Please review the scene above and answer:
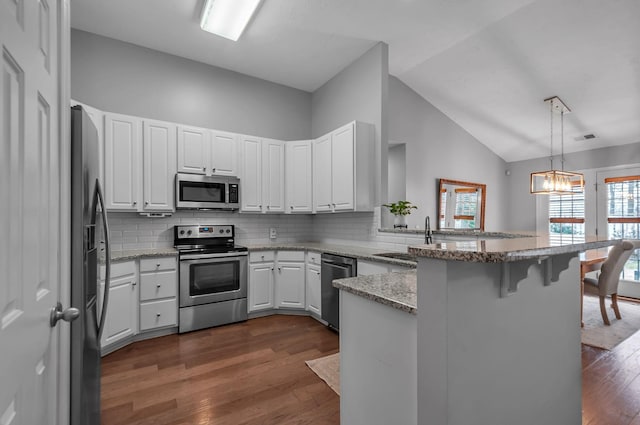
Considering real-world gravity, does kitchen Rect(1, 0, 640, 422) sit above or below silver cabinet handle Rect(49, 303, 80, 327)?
above

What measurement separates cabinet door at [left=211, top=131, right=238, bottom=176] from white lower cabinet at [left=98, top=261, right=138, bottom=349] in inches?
57.1

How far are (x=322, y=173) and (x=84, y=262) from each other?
3060 millimetres

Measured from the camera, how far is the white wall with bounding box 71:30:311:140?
3.48 m

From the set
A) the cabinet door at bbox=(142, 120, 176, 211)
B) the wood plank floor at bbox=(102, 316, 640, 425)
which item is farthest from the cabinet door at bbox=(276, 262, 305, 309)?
the cabinet door at bbox=(142, 120, 176, 211)

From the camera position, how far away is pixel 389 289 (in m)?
1.43

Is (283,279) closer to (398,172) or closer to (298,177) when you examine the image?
(298,177)

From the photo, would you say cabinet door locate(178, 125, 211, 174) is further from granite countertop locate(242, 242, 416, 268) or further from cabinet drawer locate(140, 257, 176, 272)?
granite countertop locate(242, 242, 416, 268)

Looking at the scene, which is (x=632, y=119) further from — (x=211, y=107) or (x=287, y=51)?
(x=211, y=107)

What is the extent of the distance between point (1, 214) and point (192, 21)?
347cm

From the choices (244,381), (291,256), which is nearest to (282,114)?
(291,256)

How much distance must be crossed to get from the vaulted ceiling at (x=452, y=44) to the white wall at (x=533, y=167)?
274mm

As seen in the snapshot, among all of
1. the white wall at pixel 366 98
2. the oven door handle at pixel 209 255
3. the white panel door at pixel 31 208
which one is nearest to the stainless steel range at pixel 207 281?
the oven door handle at pixel 209 255

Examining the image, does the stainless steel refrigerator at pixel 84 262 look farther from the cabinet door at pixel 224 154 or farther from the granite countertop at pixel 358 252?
the cabinet door at pixel 224 154

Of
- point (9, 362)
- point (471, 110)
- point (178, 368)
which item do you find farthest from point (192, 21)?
point (471, 110)
